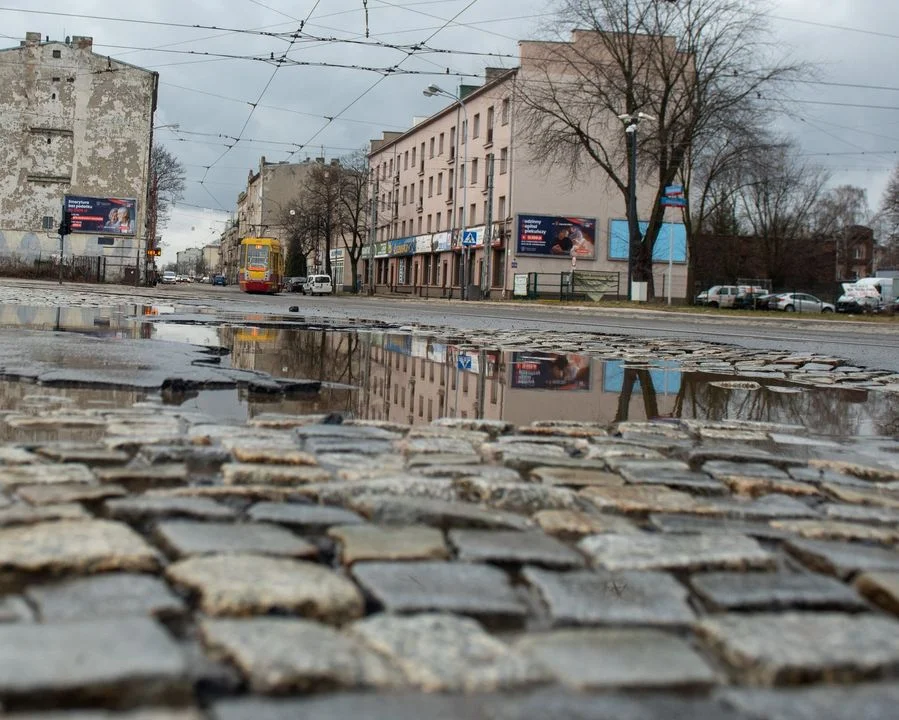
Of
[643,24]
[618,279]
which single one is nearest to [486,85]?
[618,279]

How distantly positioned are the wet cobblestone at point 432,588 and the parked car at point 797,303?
53.9m

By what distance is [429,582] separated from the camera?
88.7 inches

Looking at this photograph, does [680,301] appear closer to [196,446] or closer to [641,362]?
[641,362]

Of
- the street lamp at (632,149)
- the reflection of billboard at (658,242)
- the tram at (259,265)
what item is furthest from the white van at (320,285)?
the street lamp at (632,149)

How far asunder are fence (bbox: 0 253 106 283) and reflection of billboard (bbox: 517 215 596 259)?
22.5 meters

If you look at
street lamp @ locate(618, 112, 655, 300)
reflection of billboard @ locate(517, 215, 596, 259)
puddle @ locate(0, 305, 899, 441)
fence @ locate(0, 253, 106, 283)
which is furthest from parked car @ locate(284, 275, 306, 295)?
puddle @ locate(0, 305, 899, 441)

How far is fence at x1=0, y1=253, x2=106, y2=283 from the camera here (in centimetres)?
4878

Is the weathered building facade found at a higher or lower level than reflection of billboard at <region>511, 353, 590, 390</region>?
higher

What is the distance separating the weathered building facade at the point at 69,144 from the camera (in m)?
52.7

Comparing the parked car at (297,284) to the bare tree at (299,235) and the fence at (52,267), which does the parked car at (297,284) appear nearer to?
the bare tree at (299,235)

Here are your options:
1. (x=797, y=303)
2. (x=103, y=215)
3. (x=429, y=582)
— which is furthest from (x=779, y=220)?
(x=429, y=582)

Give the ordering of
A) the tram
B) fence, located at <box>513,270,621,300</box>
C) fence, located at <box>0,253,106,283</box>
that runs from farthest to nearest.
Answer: the tram → fence, located at <box>0,253,106,283</box> → fence, located at <box>513,270,621,300</box>

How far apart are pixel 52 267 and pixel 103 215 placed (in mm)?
4863

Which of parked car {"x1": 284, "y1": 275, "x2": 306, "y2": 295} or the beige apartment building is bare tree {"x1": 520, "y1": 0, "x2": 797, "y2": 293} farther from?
parked car {"x1": 284, "y1": 275, "x2": 306, "y2": 295}
